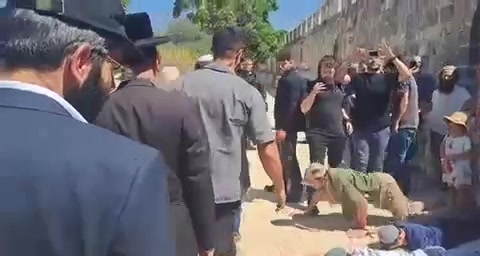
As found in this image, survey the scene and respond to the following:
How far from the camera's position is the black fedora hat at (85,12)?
63.7 inches

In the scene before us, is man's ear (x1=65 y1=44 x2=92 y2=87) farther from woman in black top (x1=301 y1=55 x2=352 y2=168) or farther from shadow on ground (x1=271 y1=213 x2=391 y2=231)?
woman in black top (x1=301 y1=55 x2=352 y2=168)

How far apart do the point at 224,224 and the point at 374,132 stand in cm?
378

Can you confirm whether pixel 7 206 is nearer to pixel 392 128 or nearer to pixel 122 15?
pixel 122 15

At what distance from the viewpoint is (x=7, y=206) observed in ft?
4.49

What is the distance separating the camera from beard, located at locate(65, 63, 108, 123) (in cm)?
161

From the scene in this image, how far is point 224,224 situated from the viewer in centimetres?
440

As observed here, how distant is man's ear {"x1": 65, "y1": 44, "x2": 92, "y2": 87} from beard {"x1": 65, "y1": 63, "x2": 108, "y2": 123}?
2cm

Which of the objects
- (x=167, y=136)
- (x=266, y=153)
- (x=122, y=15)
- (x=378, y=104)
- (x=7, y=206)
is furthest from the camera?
(x=378, y=104)

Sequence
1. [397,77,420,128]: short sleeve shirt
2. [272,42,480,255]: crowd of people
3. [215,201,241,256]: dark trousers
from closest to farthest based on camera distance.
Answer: [215,201,241,256]: dark trousers
[272,42,480,255]: crowd of people
[397,77,420,128]: short sleeve shirt

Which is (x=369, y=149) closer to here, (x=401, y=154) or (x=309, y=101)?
(x=401, y=154)

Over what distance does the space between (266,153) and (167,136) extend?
3.79ft

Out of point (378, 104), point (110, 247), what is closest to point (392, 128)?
point (378, 104)

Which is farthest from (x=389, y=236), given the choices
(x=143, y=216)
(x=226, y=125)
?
(x=143, y=216)

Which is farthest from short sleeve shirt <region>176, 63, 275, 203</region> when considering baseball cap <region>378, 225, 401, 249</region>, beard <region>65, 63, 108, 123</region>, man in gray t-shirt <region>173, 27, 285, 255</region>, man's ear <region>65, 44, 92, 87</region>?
man's ear <region>65, 44, 92, 87</region>
